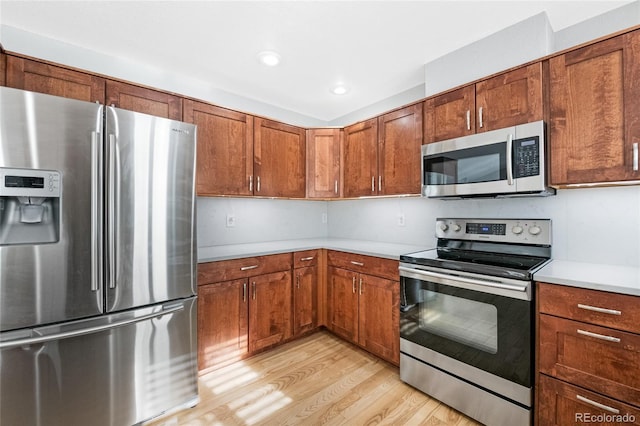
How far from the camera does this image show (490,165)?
1.86 metres

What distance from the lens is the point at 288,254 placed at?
262cm

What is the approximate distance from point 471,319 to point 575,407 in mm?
560

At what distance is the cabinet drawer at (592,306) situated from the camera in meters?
1.22

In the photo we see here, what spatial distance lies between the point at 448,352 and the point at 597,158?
1.41 meters

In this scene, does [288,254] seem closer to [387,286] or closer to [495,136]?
[387,286]

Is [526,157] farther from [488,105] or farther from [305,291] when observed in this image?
[305,291]

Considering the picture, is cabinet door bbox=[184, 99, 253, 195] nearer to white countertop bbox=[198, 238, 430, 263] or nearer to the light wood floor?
white countertop bbox=[198, 238, 430, 263]

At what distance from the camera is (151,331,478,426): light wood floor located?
1.74m

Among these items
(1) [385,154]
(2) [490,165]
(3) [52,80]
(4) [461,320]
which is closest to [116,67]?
(3) [52,80]

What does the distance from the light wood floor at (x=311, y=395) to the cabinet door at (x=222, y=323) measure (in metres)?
0.14

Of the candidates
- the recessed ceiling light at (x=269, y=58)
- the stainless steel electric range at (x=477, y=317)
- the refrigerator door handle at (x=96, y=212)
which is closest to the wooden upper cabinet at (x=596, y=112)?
the stainless steel electric range at (x=477, y=317)

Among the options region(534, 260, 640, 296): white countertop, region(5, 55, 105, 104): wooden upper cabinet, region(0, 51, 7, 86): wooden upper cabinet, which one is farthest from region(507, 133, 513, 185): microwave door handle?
region(0, 51, 7, 86): wooden upper cabinet

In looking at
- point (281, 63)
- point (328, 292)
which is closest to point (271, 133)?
point (281, 63)

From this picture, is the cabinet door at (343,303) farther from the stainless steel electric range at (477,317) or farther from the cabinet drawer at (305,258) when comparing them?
the stainless steel electric range at (477,317)
